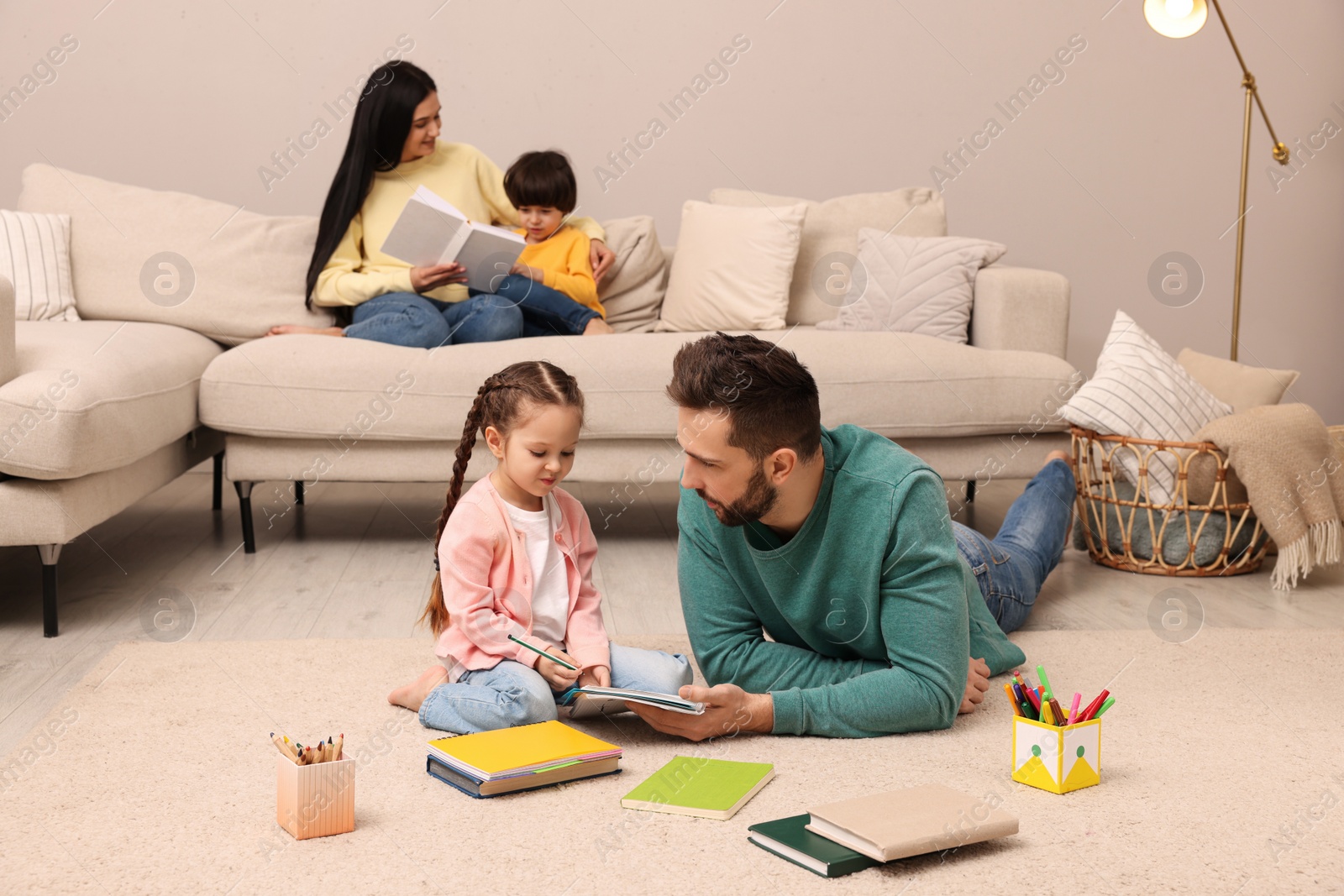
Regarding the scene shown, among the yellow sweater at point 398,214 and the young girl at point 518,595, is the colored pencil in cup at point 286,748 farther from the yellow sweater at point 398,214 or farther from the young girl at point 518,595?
the yellow sweater at point 398,214

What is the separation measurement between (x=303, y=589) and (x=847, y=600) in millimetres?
1324

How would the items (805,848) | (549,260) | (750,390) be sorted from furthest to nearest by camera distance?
(549,260) < (750,390) < (805,848)

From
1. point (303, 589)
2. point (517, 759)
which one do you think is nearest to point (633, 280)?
point (303, 589)

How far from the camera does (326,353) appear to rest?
8.68 feet

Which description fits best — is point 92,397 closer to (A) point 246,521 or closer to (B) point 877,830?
(A) point 246,521

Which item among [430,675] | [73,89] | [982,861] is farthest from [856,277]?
[73,89]

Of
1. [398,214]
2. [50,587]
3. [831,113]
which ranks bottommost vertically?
[50,587]

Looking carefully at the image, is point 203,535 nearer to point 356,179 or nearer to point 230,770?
point 356,179

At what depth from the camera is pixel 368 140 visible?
2965mm

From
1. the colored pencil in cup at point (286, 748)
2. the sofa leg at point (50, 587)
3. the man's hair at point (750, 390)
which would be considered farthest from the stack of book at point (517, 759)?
the sofa leg at point (50, 587)

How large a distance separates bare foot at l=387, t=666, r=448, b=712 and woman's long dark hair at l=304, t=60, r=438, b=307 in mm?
1591

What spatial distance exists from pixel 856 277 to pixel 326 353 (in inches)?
57.5

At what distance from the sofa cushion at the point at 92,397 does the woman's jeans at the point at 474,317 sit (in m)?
0.44

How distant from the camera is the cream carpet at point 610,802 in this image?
1.18 m
